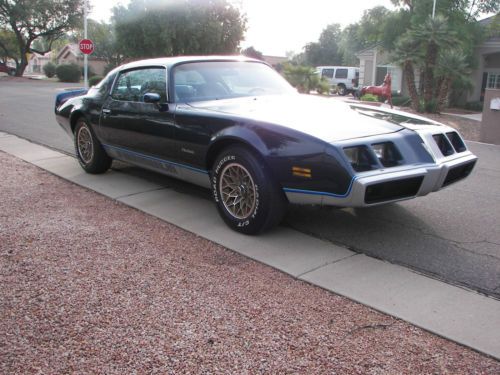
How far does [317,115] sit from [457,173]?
1343 millimetres

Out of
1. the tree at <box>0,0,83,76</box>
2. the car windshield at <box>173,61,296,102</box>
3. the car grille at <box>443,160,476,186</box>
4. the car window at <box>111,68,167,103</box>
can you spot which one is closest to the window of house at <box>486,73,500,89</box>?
the car windshield at <box>173,61,296,102</box>

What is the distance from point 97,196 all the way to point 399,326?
13.0 ft

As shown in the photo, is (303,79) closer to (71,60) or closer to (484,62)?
(484,62)

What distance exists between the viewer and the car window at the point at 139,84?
5473mm

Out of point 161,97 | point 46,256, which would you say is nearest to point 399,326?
point 46,256

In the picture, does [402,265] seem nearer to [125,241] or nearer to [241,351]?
[241,351]

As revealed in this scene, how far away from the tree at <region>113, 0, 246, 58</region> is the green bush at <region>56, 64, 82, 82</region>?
14.0 meters

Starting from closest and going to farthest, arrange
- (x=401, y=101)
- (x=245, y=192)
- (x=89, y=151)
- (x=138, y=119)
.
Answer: (x=245, y=192) → (x=138, y=119) → (x=89, y=151) → (x=401, y=101)

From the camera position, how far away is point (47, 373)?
257cm

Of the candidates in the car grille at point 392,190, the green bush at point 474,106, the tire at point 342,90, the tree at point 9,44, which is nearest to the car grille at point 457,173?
the car grille at point 392,190

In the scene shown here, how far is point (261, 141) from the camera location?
4.21m

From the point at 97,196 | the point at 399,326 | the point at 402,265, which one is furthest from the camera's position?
the point at 97,196

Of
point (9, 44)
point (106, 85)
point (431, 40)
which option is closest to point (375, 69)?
point (431, 40)

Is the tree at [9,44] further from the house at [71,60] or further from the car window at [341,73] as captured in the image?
the car window at [341,73]
